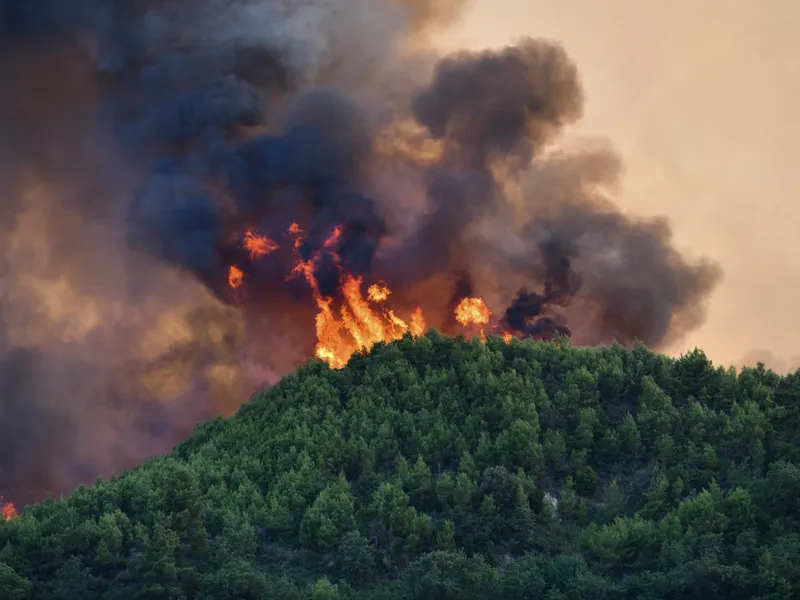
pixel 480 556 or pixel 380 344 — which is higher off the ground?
pixel 380 344

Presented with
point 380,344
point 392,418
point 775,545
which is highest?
point 380,344

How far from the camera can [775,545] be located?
8225cm

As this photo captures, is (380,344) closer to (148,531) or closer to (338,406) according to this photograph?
(338,406)

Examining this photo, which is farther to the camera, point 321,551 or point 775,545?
point 321,551

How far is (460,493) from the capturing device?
9519cm

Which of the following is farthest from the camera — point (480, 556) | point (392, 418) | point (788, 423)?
point (392, 418)

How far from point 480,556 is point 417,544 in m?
7.87

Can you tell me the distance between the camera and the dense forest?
82188 mm

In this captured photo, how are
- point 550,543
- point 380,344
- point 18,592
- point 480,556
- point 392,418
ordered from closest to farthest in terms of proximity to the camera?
point 18,592 < point 480,556 < point 550,543 < point 392,418 < point 380,344

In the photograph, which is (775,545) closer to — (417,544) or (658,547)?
(658,547)

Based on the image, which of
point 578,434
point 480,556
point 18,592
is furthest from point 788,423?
point 18,592

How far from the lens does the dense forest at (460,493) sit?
8219 centimetres

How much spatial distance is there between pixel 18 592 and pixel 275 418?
4027 centimetres

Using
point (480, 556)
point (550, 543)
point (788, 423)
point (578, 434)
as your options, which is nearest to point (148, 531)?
point (480, 556)
